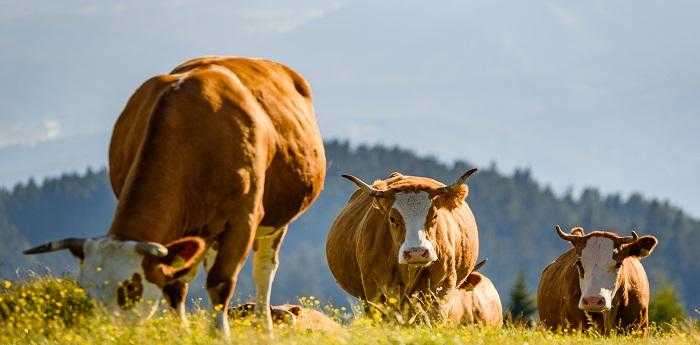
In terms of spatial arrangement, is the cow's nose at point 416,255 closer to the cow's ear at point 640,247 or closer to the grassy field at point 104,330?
Result: the grassy field at point 104,330

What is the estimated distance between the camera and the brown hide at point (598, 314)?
22.2m

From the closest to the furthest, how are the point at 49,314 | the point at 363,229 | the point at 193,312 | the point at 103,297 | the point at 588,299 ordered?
1. the point at 103,297
2. the point at 49,314
3. the point at 193,312
4. the point at 363,229
5. the point at 588,299

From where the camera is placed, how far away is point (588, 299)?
21.3 m

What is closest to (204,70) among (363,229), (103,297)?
(103,297)

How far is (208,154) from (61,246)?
1.79m

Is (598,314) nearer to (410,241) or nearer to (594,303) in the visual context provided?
(594,303)

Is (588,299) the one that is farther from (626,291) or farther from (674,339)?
(674,339)

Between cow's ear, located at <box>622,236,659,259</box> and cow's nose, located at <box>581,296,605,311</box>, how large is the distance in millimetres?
1067

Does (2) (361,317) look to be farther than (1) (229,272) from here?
Yes

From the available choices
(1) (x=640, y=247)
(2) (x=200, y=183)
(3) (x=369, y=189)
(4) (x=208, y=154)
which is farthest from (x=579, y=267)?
(2) (x=200, y=183)

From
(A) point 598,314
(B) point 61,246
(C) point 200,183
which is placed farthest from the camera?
(A) point 598,314

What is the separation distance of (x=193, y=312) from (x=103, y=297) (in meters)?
3.90

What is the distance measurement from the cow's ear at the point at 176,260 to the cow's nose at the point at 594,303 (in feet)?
34.1

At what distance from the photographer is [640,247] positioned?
2192 centimetres
